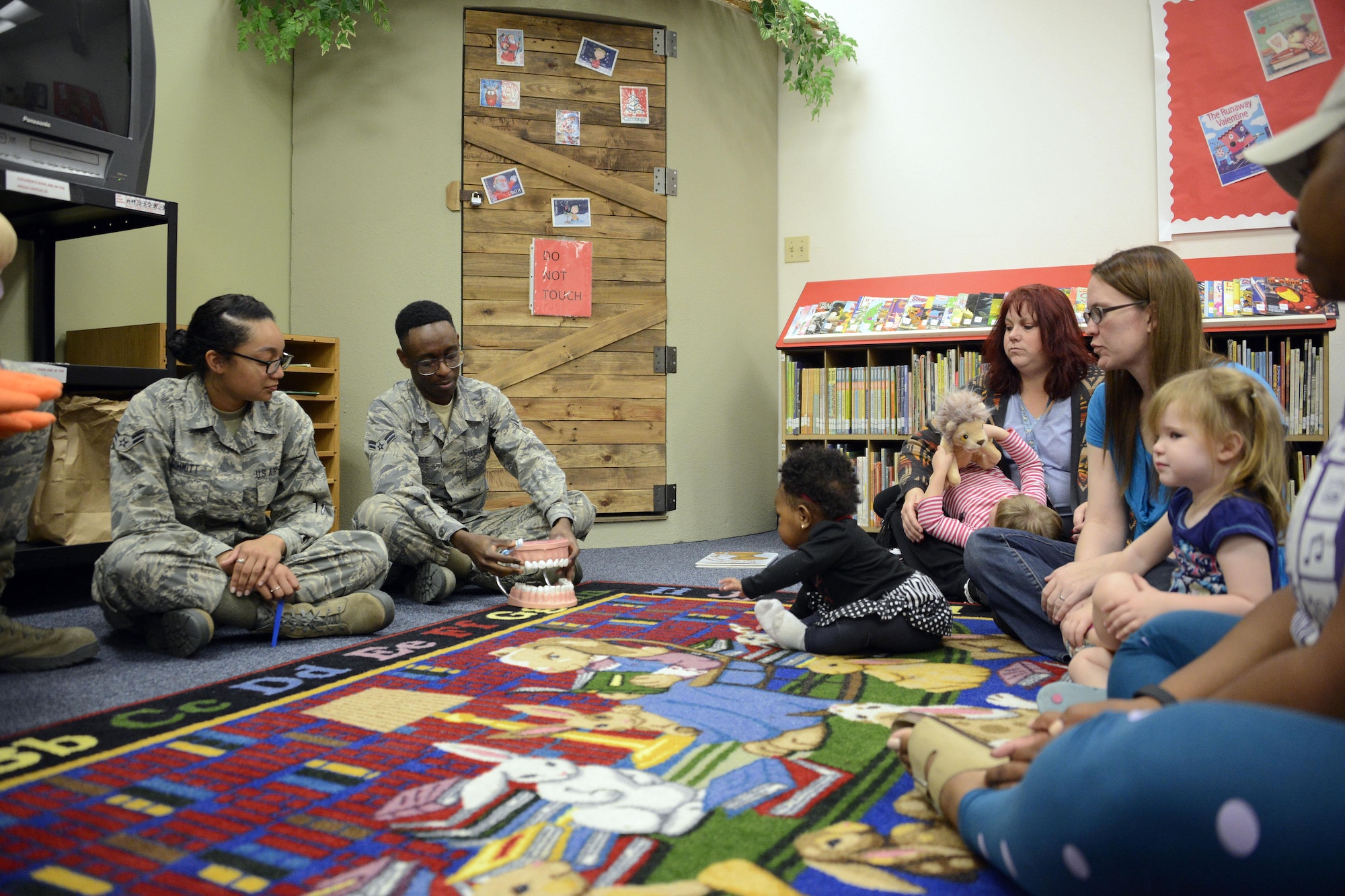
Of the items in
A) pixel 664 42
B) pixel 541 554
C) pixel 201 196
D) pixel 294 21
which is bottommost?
pixel 541 554

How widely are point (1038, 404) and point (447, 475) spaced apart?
1899 mm

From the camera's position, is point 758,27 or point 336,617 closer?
point 336,617

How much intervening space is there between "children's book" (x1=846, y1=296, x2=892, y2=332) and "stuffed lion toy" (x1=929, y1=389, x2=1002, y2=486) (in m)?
1.30

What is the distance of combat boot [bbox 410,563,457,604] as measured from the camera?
272 cm

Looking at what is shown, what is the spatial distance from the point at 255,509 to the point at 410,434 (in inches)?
24.4

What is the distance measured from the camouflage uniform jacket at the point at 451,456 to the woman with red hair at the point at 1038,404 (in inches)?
43.6

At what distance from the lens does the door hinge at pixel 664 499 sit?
422cm

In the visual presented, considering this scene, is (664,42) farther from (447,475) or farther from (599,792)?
(599,792)

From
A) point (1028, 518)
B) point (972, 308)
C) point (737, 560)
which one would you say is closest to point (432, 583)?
point (737, 560)

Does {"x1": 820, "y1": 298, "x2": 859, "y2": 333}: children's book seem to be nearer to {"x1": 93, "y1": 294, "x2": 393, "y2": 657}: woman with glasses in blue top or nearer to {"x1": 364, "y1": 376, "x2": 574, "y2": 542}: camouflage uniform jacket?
A: {"x1": 364, "y1": 376, "x2": 574, "y2": 542}: camouflage uniform jacket

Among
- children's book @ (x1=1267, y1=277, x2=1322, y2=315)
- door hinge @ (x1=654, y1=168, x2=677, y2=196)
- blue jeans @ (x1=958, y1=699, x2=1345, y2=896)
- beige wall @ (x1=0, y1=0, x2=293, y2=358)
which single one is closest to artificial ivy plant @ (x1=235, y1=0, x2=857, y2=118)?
beige wall @ (x1=0, y1=0, x2=293, y2=358)

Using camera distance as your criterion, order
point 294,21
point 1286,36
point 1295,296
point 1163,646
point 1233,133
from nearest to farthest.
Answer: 1. point 1163,646
2. point 1295,296
3. point 294,21
4. point 1286,36
5. point 1233,133

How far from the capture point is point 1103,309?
1813 millimetres

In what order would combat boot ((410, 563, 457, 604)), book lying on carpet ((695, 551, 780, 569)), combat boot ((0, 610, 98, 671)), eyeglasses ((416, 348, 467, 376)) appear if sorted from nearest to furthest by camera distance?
combat boot ((0, 610, 98, 671))
combat boot ((410, 563, 457, 604))
eyeglasses ((416, 348, 467, 376))
book lying on carpet ((695, 551, 780, 569))
